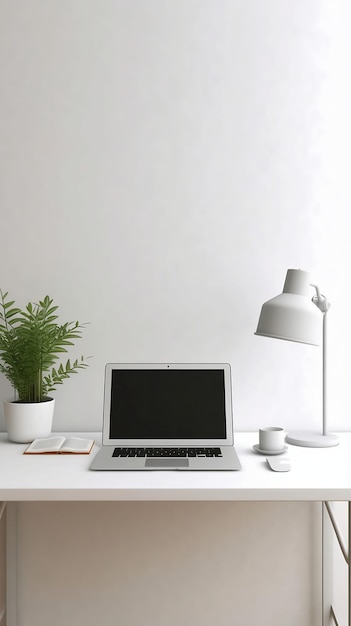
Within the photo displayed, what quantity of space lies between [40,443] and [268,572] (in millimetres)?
846

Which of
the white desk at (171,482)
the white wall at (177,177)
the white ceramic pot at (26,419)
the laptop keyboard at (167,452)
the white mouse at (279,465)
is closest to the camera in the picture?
the white desk at (171,482)

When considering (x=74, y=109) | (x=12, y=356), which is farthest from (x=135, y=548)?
(x=74, y=109)

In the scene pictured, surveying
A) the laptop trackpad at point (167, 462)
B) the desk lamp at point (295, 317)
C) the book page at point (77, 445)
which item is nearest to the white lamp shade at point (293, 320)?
the desk lamp at point (295, 317)

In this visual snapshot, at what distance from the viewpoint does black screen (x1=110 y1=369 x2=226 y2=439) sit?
5.39ft

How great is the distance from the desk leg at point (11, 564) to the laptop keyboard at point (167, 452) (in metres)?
0.51

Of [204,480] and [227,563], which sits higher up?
[204,480]

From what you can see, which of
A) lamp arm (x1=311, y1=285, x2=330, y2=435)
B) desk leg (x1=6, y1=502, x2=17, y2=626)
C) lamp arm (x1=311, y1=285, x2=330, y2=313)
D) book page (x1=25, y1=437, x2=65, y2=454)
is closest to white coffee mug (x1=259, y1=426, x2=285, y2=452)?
lamp arm (x1=311, y1=285, x2=330, y2=435)

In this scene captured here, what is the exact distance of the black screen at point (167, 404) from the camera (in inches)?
64.7

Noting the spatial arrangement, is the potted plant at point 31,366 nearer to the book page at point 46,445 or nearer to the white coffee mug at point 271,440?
the book page at point 46,445

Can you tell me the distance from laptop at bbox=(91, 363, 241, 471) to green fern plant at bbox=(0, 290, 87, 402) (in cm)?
18

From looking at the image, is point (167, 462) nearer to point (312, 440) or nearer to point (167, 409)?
point (167, 409)

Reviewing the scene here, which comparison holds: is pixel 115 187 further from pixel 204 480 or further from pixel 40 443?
pixel 204 480

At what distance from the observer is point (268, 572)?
1.88 metres

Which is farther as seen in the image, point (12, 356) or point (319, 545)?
point (319, 545)
